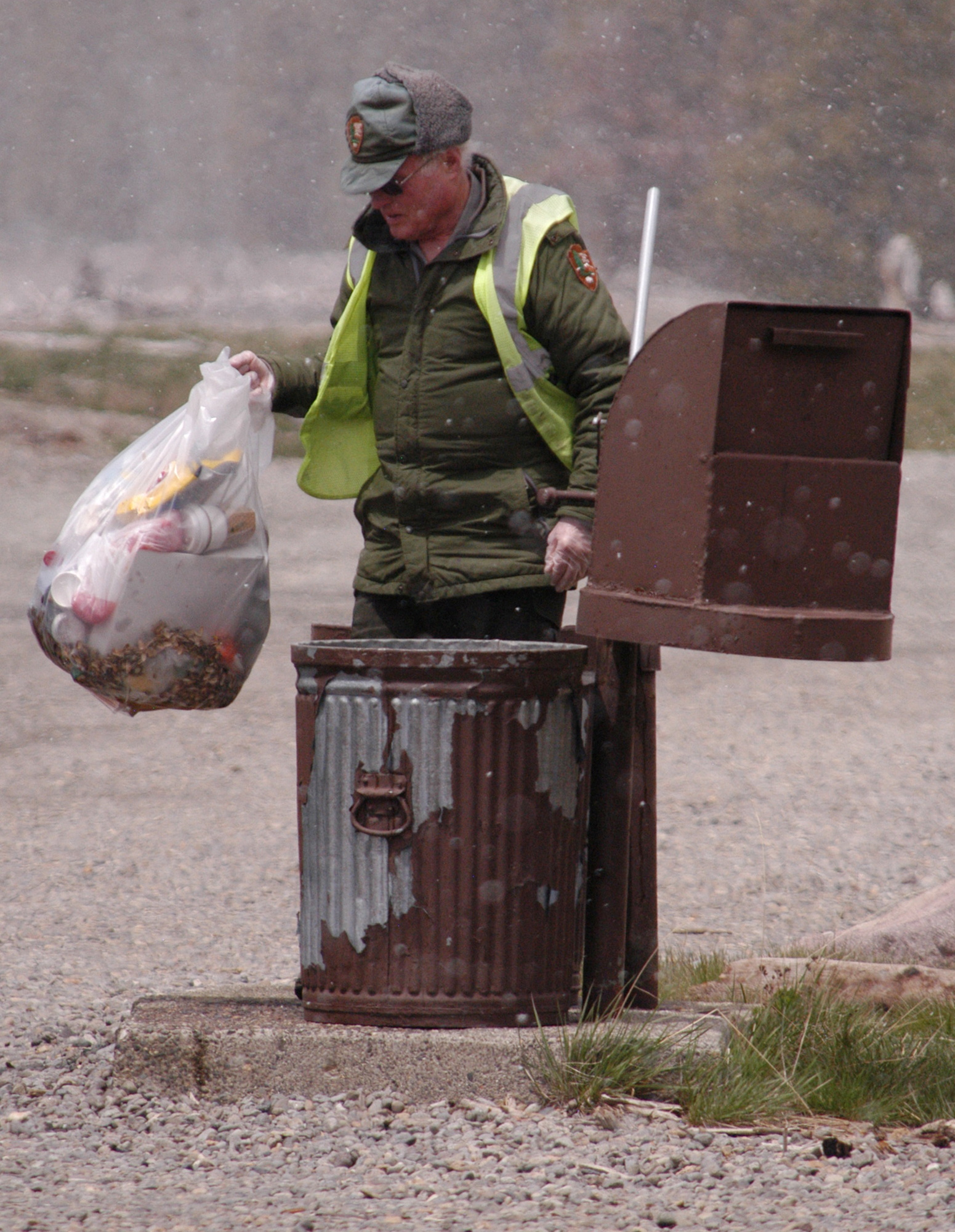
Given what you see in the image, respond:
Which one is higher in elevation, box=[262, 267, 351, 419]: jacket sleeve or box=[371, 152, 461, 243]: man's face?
box=[371, 152, 461, 243]: man's face

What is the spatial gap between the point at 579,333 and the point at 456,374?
0.89ft

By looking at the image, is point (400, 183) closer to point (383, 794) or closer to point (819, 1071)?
point (383, 794)

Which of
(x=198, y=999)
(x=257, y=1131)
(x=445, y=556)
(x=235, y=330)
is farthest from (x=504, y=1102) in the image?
(x=235, y=330)

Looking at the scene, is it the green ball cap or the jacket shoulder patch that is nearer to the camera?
the green ball cap

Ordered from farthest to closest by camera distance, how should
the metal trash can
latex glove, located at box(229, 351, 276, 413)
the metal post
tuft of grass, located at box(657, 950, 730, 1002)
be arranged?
tuft of grass, located at box(657, 950, 730, 1002) → latex glove, located at box(229, 351, 276, 413) → the metal post → the metal trash can

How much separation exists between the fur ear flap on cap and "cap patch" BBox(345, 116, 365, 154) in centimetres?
10

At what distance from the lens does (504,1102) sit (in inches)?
120

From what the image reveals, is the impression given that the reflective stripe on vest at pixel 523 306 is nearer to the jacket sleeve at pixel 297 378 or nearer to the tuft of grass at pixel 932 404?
the jacket sleeve at pixel 297 378

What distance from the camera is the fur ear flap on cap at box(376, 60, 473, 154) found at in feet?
10.4

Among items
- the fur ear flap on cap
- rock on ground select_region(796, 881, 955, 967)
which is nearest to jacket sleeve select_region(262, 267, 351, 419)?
the fur ear flap on cap

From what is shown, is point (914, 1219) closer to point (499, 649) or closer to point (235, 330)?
point (499, 649)

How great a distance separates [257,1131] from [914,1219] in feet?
3.87

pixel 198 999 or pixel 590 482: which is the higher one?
pixel 590 482

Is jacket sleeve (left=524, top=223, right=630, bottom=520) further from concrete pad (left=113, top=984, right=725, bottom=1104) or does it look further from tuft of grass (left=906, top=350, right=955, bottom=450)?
tuft of grass (left=906, top=350, right=955, bottom=450)
